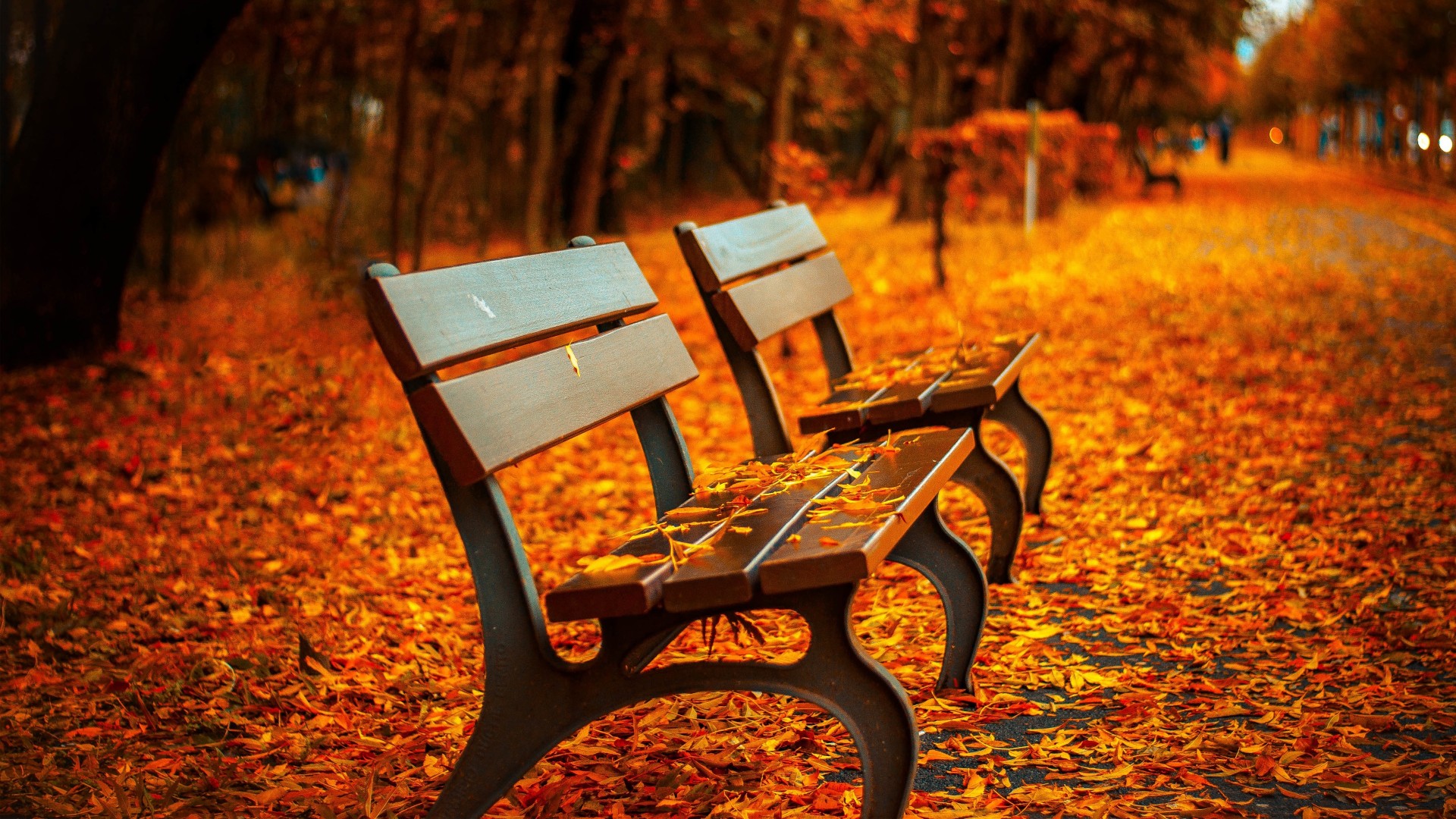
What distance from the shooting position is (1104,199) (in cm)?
2584

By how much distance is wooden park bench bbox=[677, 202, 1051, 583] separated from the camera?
357 centimetres

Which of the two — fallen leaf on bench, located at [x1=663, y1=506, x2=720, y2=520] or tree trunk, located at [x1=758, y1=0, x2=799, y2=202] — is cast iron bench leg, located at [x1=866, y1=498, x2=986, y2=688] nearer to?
fallen leaf on bench, located at [x1=663, y1=506, x2=720, y2=520]

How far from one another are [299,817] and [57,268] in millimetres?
5938

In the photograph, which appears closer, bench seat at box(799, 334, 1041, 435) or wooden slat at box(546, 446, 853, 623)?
wooden slat at box(546, 446, 853, 623)

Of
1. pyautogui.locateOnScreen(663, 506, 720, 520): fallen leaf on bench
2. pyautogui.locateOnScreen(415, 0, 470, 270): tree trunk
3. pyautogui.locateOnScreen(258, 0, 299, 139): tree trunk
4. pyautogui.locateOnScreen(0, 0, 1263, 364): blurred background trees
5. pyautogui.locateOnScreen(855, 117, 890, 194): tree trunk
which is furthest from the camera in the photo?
pyautogui.locateOnScreen(855, 117, 890, 194): tree trunk

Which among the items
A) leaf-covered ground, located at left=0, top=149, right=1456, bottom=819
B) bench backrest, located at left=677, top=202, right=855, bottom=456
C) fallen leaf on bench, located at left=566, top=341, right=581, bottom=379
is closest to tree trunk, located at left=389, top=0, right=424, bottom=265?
leaf-covered ground, located at left=0, top=149, right=1456, bottom=819

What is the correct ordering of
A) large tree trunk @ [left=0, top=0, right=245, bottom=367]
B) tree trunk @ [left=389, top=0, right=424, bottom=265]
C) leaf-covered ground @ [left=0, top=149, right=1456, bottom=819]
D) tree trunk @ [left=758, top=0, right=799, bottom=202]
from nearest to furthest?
1. leaf-covered ground @ [left=0, top=149, right=1456, bottom=819]
2. large tree trunk @ [left=0, top=0, right=245, bottom=367]
3. tree trunk @ [left=758, top=0, right=799, bottom=202]
4. tree trunk @ [left=389, top=0, right=424, bottom=265]

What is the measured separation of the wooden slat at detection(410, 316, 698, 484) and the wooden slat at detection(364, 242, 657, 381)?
0.06 m

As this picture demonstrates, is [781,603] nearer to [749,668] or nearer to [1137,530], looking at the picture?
[749,668]

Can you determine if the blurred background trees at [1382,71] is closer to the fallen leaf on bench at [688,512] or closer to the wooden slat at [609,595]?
the fallen leaf on bench at [688,512]

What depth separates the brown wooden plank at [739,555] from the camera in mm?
2139

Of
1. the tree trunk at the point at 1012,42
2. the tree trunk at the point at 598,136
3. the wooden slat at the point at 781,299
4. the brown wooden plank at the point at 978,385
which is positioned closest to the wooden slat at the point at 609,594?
the wooden slat at the point at 781,299

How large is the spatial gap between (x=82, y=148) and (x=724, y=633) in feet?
18.6

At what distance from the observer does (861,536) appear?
7.41 ft
